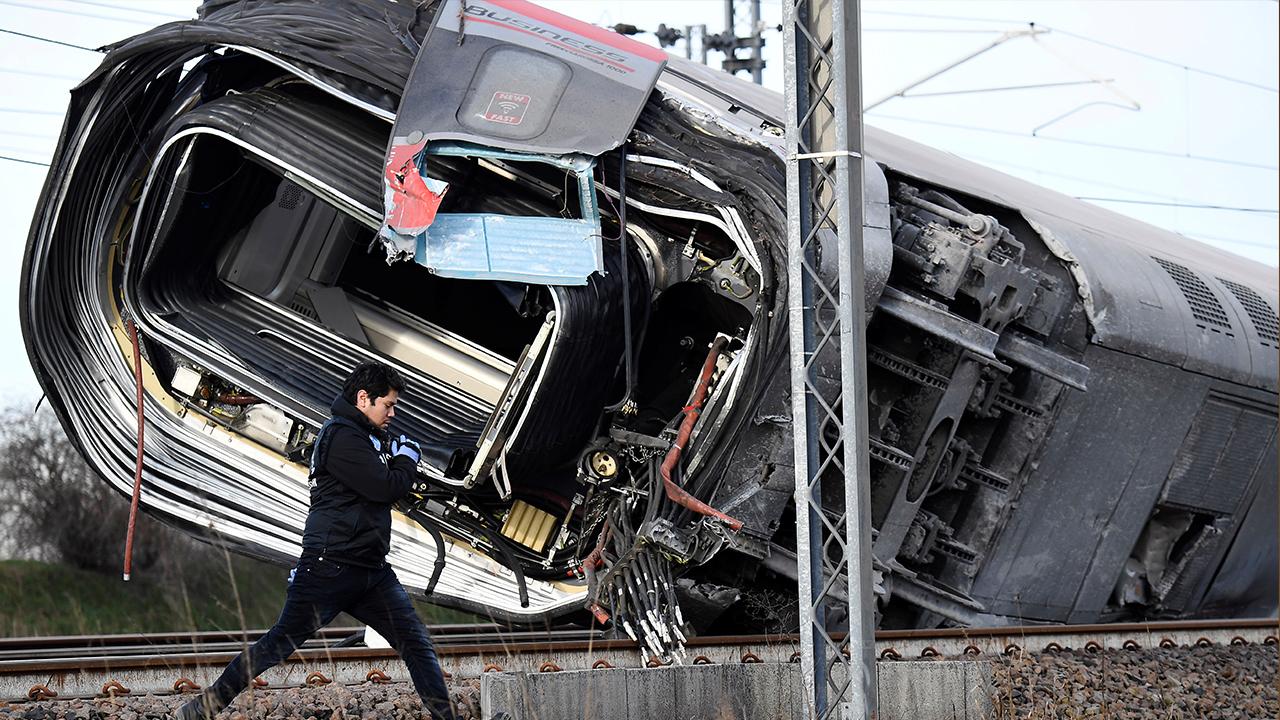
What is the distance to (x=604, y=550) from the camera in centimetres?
824

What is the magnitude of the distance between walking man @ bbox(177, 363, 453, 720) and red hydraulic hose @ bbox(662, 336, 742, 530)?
2.58m

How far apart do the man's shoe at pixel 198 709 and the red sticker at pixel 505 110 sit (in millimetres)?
4020

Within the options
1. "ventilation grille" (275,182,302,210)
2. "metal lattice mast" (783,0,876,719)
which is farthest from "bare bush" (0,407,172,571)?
"metal lattice mast" (783,0,876,719)

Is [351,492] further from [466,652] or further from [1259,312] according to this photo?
[1259,312]

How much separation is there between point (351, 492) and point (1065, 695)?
3.81m

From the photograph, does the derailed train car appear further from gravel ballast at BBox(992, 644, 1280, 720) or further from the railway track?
gravel ballast at BBox(992, 644, 1280, 720)

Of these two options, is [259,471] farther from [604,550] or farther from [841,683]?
[841,683]

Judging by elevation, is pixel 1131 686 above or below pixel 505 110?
below

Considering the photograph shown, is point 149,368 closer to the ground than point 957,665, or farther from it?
closer to the ground

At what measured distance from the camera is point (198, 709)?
203 inches

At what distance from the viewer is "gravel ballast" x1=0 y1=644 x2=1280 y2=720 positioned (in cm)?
570

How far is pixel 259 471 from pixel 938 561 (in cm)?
463

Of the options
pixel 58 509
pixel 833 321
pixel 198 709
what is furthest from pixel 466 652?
pixel 58 509

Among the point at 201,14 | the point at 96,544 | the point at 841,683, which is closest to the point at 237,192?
the point at 201,14
